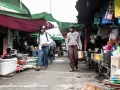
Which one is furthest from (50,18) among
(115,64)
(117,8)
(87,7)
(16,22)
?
(115,64)

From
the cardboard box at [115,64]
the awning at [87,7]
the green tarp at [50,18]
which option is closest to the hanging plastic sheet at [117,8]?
the cardboard box at [115,64]

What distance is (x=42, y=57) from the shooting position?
11.0 m

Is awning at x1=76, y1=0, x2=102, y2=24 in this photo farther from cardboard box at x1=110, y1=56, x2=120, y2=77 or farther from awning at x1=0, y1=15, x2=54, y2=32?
cardboard box at x1=110, y1=56, x2=120, y2=77

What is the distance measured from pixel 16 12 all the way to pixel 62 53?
27343 mm

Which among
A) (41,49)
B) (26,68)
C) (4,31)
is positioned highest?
(4,31)

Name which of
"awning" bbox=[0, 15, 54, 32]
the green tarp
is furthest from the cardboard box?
the green tarp

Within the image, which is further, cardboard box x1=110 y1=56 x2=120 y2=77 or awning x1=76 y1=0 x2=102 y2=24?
awning x1=76 y1=0 x2=102 y2=24

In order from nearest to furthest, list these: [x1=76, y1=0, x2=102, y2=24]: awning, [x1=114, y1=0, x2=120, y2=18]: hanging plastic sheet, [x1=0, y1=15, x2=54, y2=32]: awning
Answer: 1. [x1=114, y1=0, x2=120, y2=18]: hanging plastic sheet
2. [x1=0, y1=15, x2=54, y2=32]: awning
3. [x1=76, y1=0, x2=102, y2=24]: awning

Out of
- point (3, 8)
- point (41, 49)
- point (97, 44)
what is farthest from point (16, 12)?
point (97, 44)

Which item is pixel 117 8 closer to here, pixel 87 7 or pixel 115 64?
pixel 115 64

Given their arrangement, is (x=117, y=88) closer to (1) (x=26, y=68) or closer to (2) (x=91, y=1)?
(2) (x=91, y=1)

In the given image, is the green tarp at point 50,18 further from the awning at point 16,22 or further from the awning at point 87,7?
the awning at point 87,7

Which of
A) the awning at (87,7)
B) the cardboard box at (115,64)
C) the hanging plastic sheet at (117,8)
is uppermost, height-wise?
the awning at (87,7)

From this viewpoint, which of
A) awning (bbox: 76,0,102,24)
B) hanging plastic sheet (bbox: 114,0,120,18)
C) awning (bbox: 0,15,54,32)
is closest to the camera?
hanging plastic sheet (bbox: 114,0,120,18)
